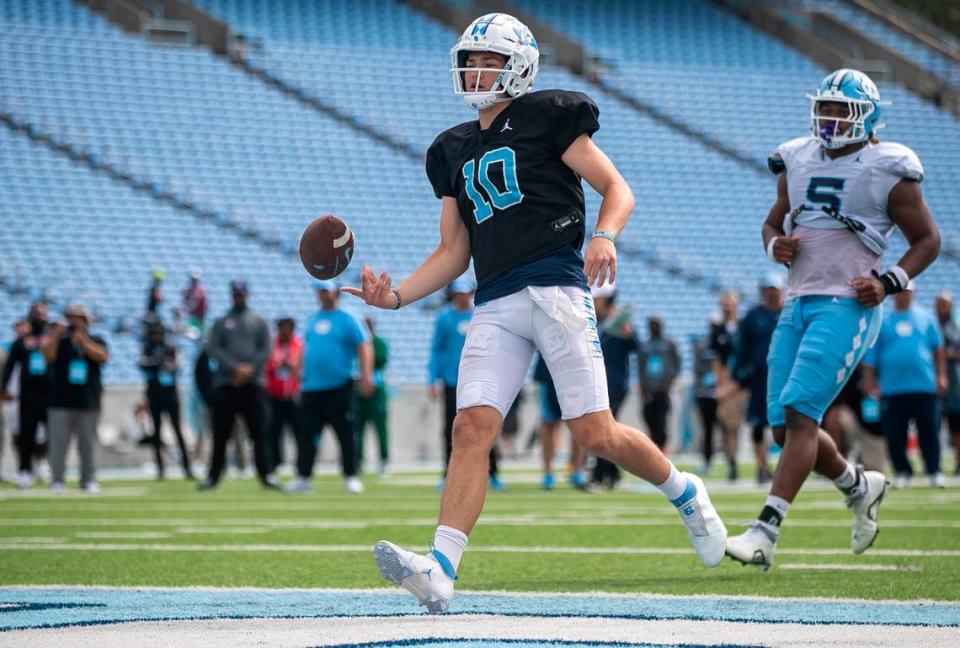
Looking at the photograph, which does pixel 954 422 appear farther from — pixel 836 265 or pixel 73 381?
pixel 836 265

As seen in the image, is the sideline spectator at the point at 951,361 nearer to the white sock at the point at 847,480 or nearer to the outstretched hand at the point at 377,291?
the white sock at the point at 847,480

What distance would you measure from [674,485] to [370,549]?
2.36 metres

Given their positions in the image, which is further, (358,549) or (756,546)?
(358,549)

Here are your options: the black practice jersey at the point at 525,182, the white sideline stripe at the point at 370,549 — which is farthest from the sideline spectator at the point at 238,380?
the black practice jersey at the point at 525,182

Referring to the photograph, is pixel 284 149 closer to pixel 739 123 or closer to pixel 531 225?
pixel 739 123

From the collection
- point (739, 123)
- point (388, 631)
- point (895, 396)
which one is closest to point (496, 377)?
point (388, 631)

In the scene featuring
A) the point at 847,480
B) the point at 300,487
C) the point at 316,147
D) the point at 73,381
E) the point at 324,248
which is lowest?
the point at 300,487

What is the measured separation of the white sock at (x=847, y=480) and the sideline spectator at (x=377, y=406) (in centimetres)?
1067

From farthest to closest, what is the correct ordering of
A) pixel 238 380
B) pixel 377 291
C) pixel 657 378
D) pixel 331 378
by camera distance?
pixel 657 378
pixel 238 380
pixel 331 378
pixel 377 291

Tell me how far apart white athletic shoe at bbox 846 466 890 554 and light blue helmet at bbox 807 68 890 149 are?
1.37m

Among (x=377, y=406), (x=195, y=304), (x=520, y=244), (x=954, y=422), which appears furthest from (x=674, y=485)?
(x=195, y=304)

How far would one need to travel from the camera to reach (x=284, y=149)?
1056 inches

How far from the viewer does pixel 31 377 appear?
1597 cm

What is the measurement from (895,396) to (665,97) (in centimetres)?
1958
